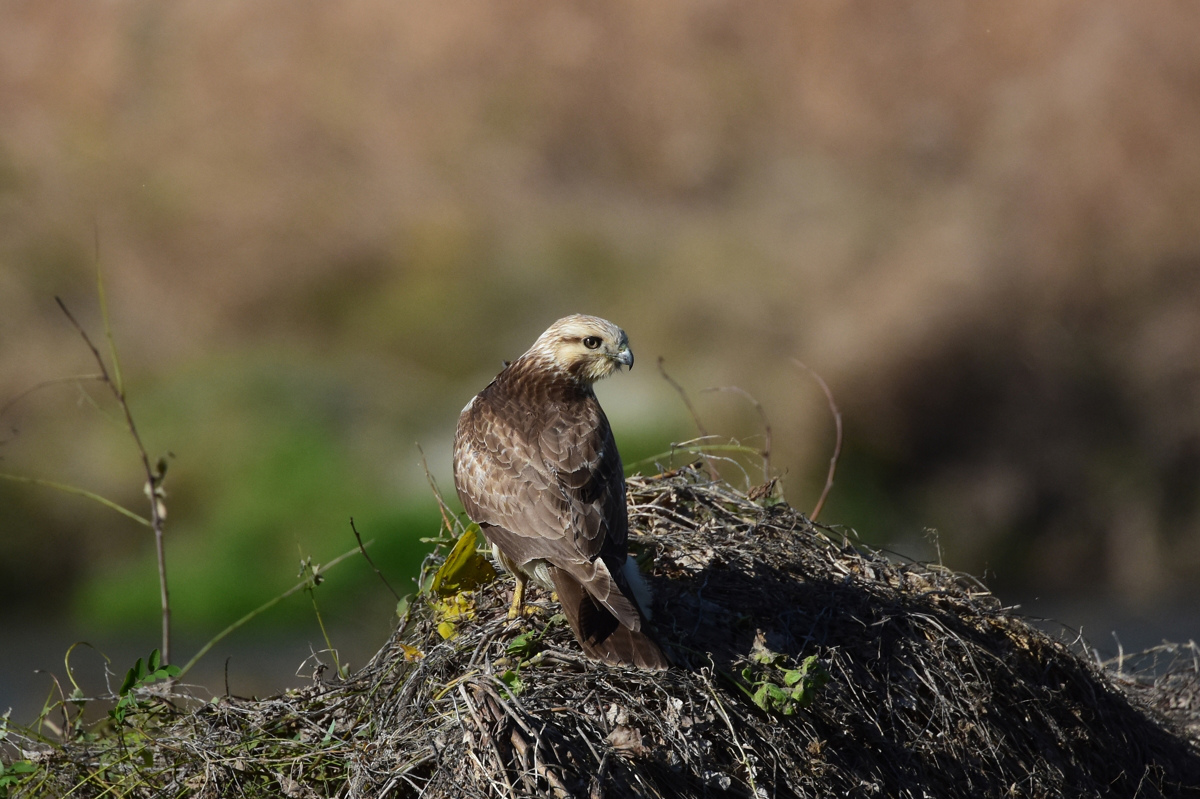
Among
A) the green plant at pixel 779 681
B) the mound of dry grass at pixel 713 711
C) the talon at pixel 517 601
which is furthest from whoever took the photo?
the talon at pixel 517 601

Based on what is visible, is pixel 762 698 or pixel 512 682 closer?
pixel 512 682

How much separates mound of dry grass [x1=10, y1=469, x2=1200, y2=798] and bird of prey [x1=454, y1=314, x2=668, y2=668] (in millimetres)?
121

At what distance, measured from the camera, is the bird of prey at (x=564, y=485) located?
3172 mm

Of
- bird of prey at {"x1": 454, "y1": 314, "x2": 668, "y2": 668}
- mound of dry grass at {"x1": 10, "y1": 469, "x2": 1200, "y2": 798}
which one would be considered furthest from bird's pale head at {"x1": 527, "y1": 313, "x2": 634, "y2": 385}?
mound of dry grass at {"x1": 10, "y1": 469, "x2": 1200, "y2": 798}

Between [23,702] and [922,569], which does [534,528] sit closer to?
[922,569]

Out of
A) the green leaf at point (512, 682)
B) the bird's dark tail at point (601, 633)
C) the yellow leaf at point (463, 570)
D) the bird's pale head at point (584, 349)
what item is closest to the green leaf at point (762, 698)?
the bird's dark tail at point (601, 633)

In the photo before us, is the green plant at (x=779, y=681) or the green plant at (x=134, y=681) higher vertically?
the green plant at (x=134, y=681)

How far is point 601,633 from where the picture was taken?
3.14 metres

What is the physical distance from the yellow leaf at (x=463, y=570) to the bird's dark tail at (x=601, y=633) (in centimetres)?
41

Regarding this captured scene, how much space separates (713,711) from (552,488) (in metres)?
0.84

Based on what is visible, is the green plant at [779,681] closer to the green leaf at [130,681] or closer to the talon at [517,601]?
→ the talon at [517,601]

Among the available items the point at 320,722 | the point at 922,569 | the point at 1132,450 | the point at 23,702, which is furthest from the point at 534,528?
Answer: the point at 1132,450

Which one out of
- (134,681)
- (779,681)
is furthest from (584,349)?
(134,681)

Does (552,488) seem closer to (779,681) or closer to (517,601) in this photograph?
(517,601)
